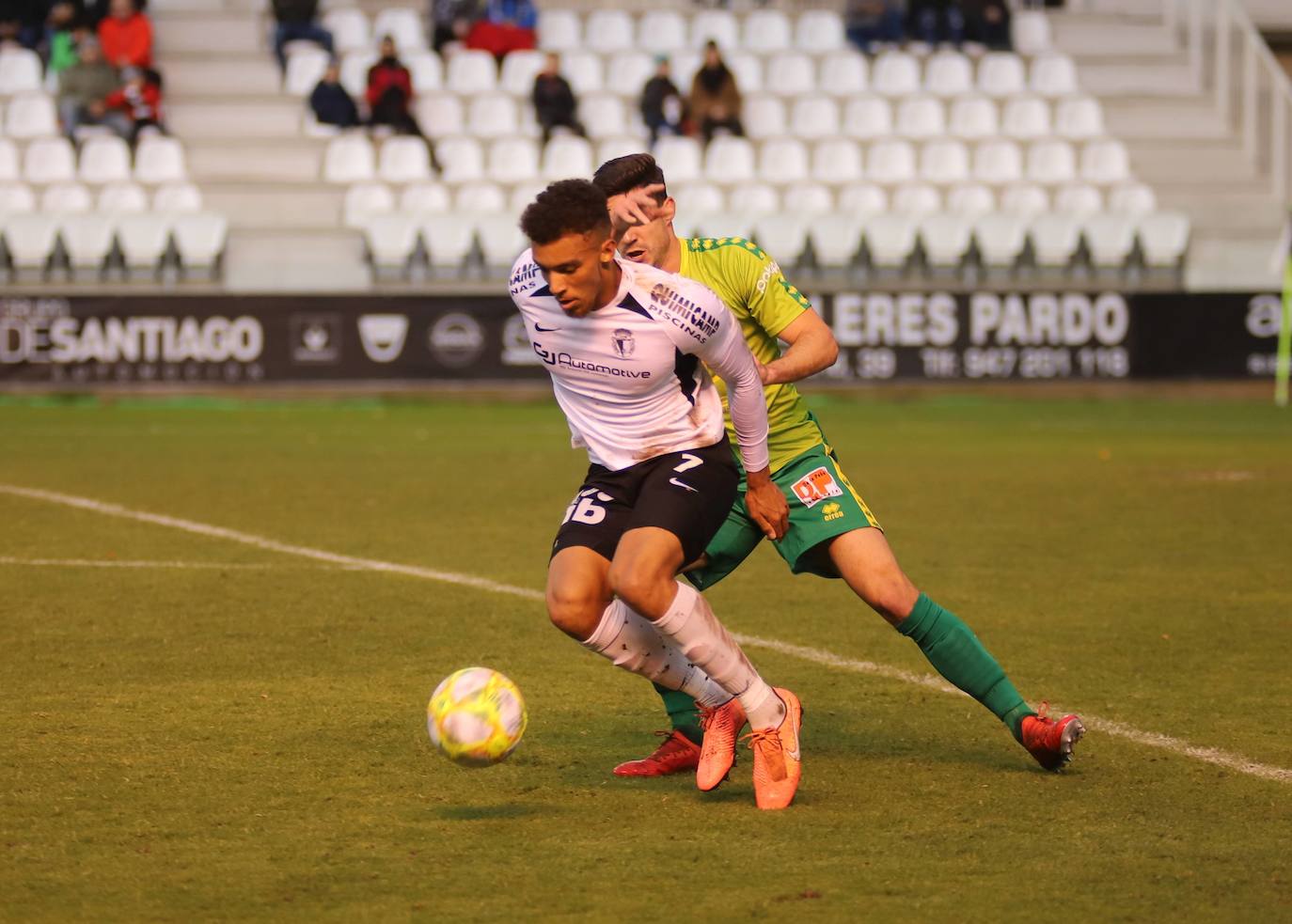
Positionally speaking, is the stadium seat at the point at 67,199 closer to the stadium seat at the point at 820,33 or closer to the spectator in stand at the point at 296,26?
the spectator in stand at the point at 296,26

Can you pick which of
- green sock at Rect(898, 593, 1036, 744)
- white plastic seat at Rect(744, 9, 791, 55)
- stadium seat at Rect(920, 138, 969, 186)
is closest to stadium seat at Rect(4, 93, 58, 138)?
white plastic seat at Rect(744, 9, 791, 55)

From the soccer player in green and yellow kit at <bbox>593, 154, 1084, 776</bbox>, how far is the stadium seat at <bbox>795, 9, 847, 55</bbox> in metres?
20.8

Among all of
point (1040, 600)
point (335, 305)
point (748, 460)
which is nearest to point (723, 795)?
point (748, 460)

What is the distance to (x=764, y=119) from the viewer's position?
79.7ft

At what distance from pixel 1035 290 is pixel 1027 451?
235 inches

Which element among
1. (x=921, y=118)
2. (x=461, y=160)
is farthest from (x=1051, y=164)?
(x=461, y=160)

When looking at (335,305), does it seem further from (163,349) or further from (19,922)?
(19,922)

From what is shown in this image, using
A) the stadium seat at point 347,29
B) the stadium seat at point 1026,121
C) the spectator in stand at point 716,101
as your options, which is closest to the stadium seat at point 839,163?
the spectator in stand at point 716,101

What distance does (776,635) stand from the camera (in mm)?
7508

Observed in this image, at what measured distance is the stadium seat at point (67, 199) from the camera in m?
22.7

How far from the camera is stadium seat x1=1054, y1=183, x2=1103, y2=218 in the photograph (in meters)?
23.5

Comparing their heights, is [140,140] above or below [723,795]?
above

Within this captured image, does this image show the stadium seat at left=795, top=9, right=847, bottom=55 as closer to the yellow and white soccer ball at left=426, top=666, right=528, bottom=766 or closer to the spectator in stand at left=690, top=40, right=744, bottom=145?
the spectator in stand at left=690, top=40, right=744, bottom=145

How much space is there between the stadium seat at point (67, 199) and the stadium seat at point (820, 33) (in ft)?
31.7
